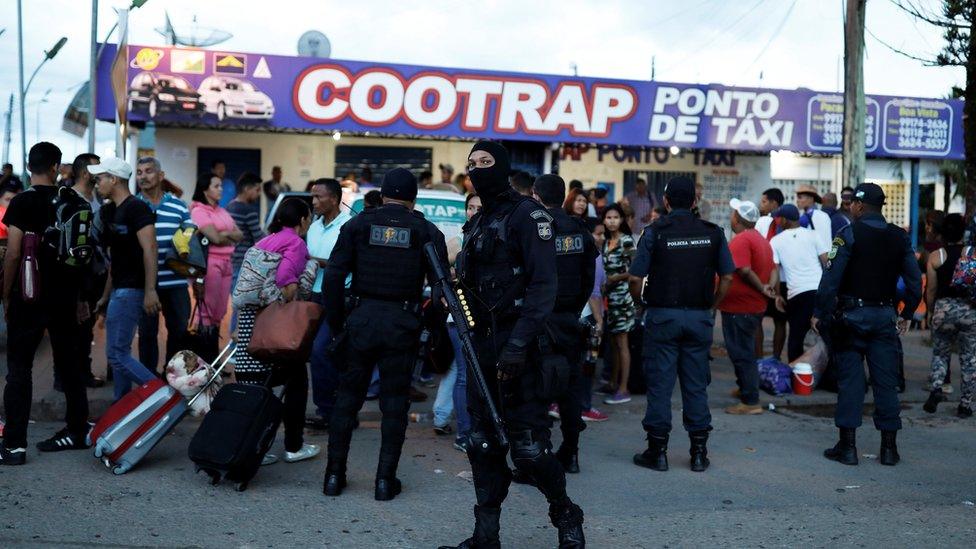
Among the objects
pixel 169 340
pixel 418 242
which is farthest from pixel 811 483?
pixel 169 340

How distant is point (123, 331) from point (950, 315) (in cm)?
676

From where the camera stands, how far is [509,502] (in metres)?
5.52

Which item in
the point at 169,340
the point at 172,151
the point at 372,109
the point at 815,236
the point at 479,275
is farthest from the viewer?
the point at 172,151

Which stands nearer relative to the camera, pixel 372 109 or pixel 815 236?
pixel 815 236

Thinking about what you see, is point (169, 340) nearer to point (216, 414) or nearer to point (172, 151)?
point (216, 414)

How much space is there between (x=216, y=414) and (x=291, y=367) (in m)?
0.58

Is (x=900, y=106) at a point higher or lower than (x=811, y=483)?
higher

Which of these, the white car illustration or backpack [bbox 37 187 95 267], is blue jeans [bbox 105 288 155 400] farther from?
the white car illustration

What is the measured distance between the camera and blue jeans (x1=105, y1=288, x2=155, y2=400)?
6.67 meters

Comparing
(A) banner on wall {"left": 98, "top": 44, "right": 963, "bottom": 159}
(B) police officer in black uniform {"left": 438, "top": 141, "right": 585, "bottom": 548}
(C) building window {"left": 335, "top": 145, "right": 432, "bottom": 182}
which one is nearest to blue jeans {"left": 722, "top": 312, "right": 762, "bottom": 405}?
(B) police officer in black uniform {"left": 438, "top": 141, "right": 585, "bottom": 548}

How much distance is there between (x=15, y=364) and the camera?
235 inches

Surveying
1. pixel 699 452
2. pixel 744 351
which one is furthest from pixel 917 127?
pixel 699 452

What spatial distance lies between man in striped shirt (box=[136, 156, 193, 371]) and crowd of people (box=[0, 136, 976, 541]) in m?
0.02

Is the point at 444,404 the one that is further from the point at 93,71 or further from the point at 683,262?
the point at 93,71
